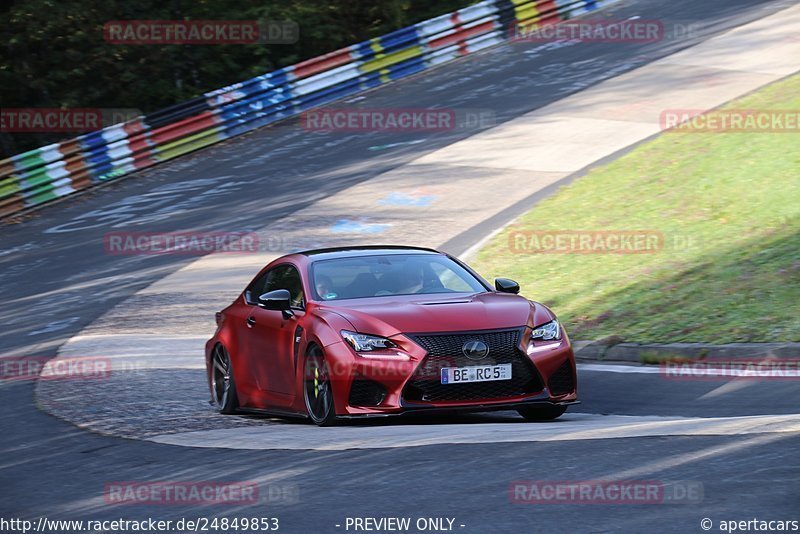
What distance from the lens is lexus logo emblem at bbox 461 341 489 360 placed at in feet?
30.4

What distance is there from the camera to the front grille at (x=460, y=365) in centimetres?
923

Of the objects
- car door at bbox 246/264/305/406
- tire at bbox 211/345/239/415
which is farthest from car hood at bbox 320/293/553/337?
tire at bbox 211/345/239/415

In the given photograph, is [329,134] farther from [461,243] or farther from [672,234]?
[672,234]

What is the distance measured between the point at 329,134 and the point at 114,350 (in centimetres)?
1345

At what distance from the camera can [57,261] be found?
69.1 ft

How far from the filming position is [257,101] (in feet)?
96.5

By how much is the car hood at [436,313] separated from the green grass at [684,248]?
118 inches

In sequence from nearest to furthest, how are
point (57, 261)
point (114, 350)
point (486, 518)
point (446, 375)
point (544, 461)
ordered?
point (486, 518), point (544, 461), point (446, 375), point (114, 350), point (57, 261)

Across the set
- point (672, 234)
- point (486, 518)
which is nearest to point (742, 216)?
point (672, 234)

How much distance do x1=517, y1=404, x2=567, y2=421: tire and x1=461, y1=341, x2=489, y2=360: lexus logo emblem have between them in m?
0.63

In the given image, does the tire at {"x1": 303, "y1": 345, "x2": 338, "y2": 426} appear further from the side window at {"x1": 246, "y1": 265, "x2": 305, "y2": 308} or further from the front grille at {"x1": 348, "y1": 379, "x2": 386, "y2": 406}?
the side window at {"x1": 246, "y1": 265, "x2": 305, "y2": 308}

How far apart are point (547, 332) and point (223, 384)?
10.9ft

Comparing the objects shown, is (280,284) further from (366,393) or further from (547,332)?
(547,332)

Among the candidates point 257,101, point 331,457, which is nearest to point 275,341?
point 331,457
